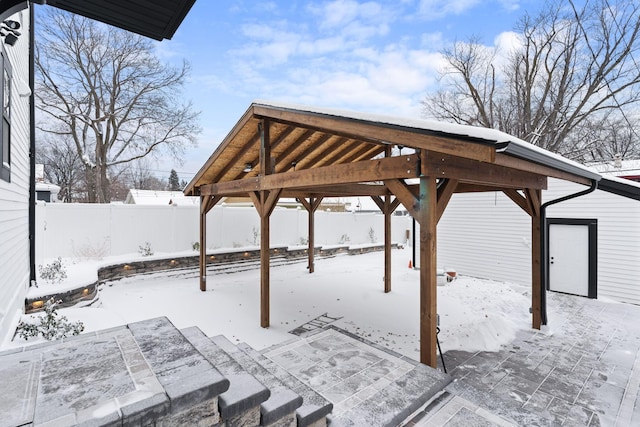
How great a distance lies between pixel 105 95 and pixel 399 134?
1764 cm

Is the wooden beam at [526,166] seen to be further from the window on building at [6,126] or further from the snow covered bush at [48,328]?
the window on building at [6,126]

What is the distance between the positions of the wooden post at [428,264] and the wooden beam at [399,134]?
40cm

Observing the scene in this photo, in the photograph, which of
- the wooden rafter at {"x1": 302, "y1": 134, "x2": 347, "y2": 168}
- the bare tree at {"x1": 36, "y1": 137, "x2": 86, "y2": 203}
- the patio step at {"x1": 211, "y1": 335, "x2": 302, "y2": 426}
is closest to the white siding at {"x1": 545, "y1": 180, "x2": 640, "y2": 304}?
the wooden rafter at {"x1": 302, "y1": 134, "x2": 347, "y2": 168}

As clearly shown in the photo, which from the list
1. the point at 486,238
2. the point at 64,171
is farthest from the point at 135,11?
the point at 64,171

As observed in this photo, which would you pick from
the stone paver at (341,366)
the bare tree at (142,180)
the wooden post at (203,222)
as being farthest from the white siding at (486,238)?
the bare tree at (142,180)

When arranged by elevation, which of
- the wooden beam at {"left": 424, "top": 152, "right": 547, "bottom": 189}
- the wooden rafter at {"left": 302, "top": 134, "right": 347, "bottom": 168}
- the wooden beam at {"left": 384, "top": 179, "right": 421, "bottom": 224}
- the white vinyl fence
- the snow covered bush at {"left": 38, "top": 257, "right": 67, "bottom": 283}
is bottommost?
the snow covered bush at {"left": 38, "top": 257, "right": 67, "bottom": 283}

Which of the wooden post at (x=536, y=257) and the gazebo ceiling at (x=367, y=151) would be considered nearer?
the gazebo ceiling at (x=367, y=151)

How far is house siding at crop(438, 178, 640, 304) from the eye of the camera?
6.94 metres

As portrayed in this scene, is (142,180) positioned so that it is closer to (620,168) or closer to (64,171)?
(64,171)

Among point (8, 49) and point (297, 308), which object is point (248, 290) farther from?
point (8, 49)

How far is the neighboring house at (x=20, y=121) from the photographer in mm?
1844

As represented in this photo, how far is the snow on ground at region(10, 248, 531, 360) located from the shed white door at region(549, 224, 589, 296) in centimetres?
83

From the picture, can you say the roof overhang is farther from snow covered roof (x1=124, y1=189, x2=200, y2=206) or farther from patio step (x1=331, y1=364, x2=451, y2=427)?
snow covered roof (x1=124, y1=189, x2=200, y2=206)

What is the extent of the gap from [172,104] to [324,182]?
15.8 m
